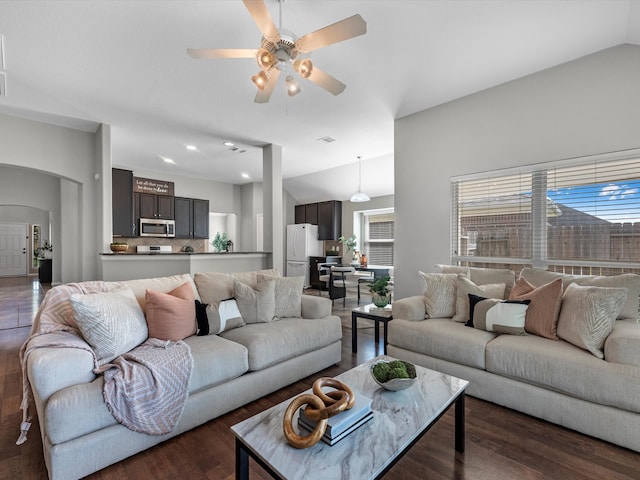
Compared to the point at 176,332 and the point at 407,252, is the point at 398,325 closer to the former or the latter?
the point at 407,252

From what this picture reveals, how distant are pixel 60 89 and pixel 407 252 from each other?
439 centimetres

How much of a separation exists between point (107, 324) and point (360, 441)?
1.61 metres

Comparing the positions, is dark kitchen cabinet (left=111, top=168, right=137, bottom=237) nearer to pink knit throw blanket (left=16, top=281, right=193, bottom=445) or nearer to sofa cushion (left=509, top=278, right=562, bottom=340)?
pink knit throw blanket (left=16, top=281, right=193, bottom=445)

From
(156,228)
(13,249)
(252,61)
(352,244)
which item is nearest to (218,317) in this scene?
(252,61)

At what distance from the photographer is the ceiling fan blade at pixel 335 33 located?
187 centimetres

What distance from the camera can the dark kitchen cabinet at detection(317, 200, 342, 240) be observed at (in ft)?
26.4

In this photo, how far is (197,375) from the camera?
1954mm

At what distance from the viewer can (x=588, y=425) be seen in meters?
1.90

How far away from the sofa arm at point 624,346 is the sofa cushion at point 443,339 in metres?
0.68

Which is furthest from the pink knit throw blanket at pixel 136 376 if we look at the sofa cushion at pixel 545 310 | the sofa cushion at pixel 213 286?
the sofa cushion at pixel 545 310

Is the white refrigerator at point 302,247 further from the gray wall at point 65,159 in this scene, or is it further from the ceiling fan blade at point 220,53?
the ceiling fan blade at point 220,53

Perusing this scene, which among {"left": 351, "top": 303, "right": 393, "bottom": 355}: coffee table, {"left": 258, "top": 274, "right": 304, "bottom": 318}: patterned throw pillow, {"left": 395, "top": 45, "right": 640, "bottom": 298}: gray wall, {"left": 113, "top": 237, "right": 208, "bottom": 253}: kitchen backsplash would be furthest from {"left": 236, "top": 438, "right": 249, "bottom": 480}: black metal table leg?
{"left": 113, "top": 237, "right": 208, "bottom": 253}: kitchen backsplash

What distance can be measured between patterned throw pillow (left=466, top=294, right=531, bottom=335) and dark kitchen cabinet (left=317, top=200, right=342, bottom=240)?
5545 mm

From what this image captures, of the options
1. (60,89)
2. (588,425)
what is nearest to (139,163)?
(60,89)
